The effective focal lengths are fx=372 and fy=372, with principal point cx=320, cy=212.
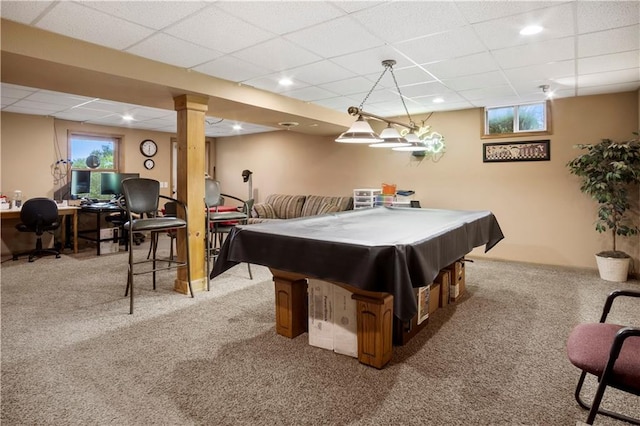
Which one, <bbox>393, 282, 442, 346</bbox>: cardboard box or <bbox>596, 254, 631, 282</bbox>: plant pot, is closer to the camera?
<bbox>393, 282, 442, 346</bbox>: cardboard box

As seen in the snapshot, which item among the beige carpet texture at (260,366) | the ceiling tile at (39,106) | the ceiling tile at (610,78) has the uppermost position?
the ceiling tile at (39,106)

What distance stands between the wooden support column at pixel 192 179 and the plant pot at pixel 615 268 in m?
4.89

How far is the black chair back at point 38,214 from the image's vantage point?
552 centimetres

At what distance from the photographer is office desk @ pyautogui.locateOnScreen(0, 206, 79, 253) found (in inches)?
224

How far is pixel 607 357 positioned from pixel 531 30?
2.56 metres

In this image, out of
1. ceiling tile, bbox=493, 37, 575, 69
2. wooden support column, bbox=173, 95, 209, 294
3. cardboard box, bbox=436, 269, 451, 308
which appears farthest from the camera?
wooden support column, bbox=173, 95, 209, 294

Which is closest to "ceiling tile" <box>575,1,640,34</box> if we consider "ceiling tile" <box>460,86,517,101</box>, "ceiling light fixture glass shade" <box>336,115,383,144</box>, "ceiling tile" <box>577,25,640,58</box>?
"ceiling tile" <box>577,25,640,58</box>

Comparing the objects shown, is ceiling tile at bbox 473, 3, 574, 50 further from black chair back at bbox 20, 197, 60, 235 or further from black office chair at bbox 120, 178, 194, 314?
black chair back at bbox 20, 197, 60, 235

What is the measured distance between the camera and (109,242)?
6391 mm

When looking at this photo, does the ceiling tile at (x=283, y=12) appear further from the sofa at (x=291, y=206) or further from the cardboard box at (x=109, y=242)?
the cardboard box at (x=109, y=242)

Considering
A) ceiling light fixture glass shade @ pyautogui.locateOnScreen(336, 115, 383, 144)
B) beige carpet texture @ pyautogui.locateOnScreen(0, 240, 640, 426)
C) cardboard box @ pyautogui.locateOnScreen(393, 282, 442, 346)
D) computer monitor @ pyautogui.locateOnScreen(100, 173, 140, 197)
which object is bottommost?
beige carpet texture @ pyautogui.locateOnScreen(0, 240, 640, 426)

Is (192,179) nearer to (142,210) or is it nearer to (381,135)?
(142,210)

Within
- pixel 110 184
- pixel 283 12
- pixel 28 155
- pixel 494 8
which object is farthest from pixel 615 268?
pixel 28 155

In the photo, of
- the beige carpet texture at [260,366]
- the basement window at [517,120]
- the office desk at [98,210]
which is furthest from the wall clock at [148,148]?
the basement window at [517,120]
